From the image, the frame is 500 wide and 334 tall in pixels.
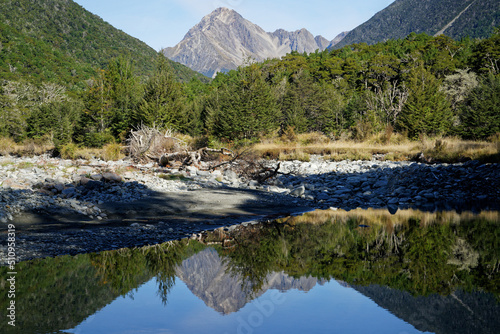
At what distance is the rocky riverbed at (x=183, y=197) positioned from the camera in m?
6.43

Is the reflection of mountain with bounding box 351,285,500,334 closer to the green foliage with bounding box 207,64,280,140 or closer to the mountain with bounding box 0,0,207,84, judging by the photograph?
the green foliage with bounding box 207,64,280,140

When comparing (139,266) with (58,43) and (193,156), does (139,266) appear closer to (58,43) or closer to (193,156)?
(193,156)

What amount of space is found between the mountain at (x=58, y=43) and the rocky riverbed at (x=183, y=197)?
63.2 meters

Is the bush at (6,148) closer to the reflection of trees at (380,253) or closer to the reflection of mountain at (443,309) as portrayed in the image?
the reflection of trees at (380,253)

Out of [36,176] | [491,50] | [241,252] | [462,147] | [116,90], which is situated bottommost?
[241,252]

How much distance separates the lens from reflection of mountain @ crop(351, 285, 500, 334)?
3.01 meters

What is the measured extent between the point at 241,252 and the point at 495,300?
331 centimetres

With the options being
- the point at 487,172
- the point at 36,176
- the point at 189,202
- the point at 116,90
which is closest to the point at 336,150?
the point at 487,172

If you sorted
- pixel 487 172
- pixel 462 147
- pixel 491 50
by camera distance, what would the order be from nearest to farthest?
1. pixel 487 172
2. pixel 462 147
3. pixel 491 50

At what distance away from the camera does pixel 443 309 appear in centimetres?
340

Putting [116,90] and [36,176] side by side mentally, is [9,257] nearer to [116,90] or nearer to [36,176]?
[36,176]

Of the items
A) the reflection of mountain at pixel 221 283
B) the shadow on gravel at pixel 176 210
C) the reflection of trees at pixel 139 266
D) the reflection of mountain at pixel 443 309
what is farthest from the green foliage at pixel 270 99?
the reflection of mountain at pixel 443 309

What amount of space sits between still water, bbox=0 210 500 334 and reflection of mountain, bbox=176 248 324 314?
13 millimetres

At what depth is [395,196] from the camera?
40.7 ft
